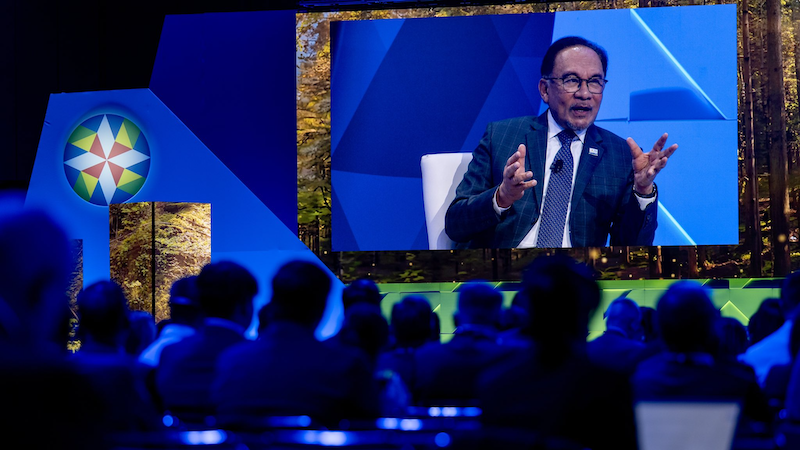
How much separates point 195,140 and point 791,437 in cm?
671

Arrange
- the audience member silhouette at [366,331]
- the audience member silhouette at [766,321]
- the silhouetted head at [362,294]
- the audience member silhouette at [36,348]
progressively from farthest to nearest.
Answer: the silhouetted head at [362,294] < the audience member silhouette at [766,321] < the audience member silhouette at [366,331] < the audience member silhouette at [36,348]

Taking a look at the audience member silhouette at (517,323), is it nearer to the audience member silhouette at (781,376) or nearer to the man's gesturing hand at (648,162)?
the audience member silhouette at (781,376)

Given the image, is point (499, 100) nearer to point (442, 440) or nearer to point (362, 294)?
point (362, 294)

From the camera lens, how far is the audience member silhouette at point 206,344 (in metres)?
2.64

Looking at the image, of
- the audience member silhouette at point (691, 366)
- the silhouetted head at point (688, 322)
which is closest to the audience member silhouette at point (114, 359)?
the audience member silhouette at point (691, 366)

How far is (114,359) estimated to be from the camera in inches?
86.5

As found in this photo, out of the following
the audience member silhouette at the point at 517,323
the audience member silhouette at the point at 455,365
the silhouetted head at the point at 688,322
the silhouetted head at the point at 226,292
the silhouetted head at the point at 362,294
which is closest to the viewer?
the audience member silhouette at the point at 517,323

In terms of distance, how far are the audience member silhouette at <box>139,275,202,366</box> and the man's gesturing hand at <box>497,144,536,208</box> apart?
3632 millimetres

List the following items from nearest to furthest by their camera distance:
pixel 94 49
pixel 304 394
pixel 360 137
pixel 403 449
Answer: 1. pixel 403 449
2. pixel 304 394
3. pixel 360 137
4. pixel 94 49

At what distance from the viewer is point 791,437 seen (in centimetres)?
154

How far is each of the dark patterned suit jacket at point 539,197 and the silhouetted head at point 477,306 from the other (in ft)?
12.0

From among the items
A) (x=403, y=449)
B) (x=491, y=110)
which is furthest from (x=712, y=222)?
(x=403, y=449)

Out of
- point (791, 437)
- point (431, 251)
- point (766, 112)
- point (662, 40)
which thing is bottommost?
point (791, 437)

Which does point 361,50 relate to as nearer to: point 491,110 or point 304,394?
point 491,110
